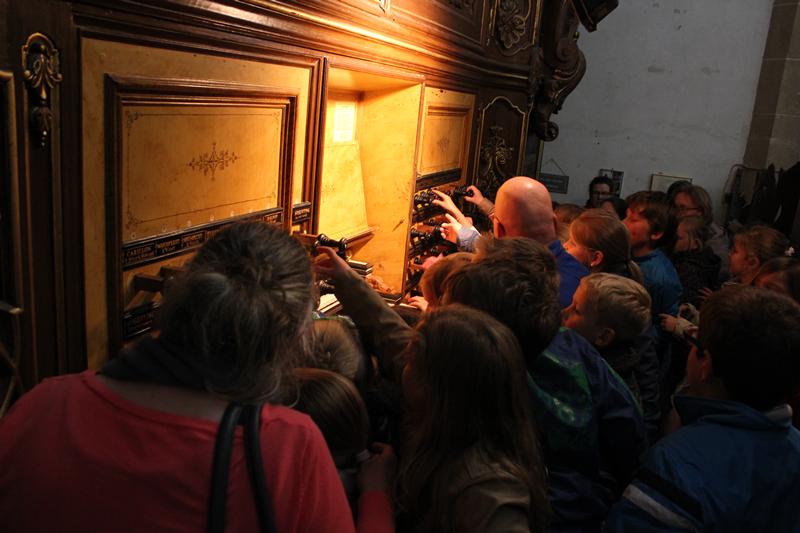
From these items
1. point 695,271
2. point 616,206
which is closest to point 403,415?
point 695,271

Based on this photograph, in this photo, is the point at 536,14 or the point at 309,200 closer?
the point at 309,200

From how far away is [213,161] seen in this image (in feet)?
6.50

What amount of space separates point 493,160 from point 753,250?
173cm

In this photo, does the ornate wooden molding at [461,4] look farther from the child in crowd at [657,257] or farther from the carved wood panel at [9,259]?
the carved wood panel at [9,259]

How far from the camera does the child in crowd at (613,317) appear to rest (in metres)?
2.27

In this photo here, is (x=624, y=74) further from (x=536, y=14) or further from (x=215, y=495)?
(x=215, y=495)

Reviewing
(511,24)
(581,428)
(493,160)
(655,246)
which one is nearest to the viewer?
(581,428)

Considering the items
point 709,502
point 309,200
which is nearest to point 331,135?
point 309,200

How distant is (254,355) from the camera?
3.30 feet

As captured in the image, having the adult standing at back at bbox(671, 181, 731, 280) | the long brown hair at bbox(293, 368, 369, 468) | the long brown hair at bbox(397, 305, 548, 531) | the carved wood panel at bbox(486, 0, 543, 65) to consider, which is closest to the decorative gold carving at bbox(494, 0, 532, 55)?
the carved wood panel at bbox(486, 0, 543, 65)

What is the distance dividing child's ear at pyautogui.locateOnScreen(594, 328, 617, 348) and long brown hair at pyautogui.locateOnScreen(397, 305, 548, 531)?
3.41 ft

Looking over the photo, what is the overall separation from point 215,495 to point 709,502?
3.36 feet

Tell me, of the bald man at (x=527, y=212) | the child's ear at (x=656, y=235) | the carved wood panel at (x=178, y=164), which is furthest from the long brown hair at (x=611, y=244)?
the carved wood panel at (x=178, y=164)

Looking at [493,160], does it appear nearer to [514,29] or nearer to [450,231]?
[514,29]
